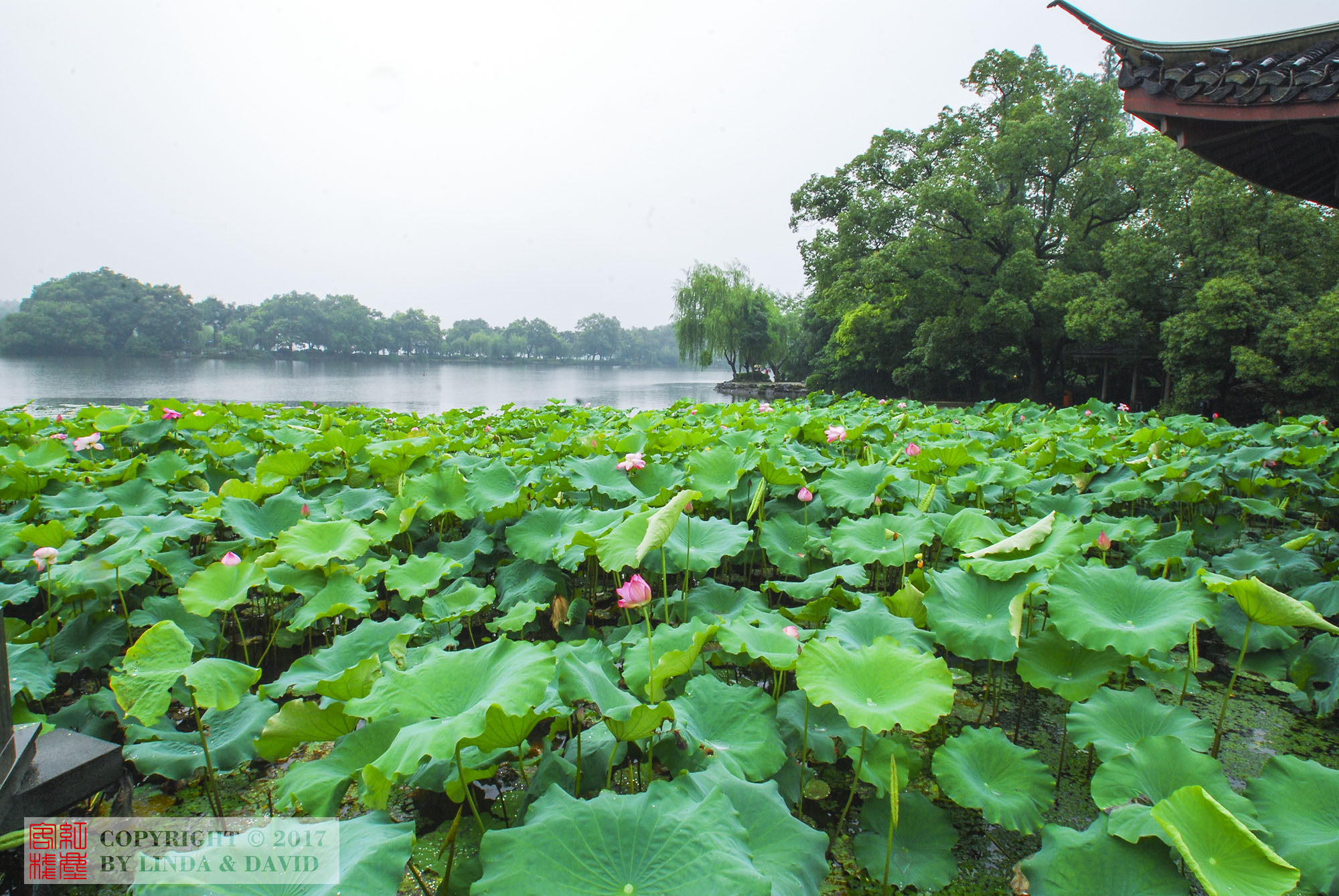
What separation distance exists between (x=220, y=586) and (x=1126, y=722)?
6.87 ft

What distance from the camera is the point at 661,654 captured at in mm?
1244

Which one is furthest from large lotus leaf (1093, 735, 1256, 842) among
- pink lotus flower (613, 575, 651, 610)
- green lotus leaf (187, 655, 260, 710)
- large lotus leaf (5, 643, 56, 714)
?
large lotus leaf (5, 643, 56, 714)

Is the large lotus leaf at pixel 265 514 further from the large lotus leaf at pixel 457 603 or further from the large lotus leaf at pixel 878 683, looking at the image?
the large lotus leaf at pixel 878 683

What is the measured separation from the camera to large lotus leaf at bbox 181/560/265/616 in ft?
5.08

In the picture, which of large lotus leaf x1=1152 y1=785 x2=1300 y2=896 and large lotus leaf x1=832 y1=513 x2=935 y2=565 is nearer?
large lotus leaf x1=1152 y1=785 x2=1300 y2=896

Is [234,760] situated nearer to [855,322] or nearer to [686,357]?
[855,322]

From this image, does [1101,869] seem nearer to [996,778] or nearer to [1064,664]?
[996,778]

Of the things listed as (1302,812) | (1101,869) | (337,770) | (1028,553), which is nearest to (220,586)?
(337,770)

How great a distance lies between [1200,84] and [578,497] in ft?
10.6

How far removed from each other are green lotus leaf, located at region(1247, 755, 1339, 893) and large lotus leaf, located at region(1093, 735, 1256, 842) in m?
0.04

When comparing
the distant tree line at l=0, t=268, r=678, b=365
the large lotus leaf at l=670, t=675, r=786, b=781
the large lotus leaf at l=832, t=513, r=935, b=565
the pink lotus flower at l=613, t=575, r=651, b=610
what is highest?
the distant tree line at l=0, t=268, r=678, b=365

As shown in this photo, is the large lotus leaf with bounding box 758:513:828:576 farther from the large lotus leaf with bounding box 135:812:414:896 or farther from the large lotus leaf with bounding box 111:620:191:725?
the large lotus leaf with bounding box 111:620:191:725

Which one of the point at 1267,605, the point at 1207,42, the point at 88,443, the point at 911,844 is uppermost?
the point at 1207,42

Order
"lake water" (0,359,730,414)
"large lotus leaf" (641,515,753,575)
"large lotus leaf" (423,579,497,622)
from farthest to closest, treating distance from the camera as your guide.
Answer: "lake water" (0,359,730,414) < "large lotus leaf" (641,515,753,575) < "large lotus leaf" (423,579,497,622)
